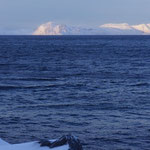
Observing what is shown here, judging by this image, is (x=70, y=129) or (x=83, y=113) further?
(x=83, y=113)

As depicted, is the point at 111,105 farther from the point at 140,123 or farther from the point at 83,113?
the point at 140,123

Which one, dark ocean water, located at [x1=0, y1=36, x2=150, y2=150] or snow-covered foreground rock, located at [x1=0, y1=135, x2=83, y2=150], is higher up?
snow-covered foreground rock, located at [x1=0, y1=135, x2=83, y2=150]

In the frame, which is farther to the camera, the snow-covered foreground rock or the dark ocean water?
the dark ocean water

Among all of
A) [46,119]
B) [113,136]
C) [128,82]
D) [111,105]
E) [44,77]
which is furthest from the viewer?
[44,77]

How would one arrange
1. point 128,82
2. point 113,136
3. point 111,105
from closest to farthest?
point 113,136, point 111,105, point 128,82

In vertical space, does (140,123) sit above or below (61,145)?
below

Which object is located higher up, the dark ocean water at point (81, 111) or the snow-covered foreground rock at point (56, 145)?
the snow-covered foreground rock at point (56, 145)

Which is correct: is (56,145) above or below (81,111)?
above

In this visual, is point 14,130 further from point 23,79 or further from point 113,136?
point 23,79

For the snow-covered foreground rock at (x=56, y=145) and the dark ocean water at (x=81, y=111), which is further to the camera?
the dark ocean water at (x=81, y=111)

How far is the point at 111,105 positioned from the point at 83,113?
Result: 3.14m

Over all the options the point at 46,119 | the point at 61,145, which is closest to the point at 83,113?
the point at 46,119

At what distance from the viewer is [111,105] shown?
28.7 meters

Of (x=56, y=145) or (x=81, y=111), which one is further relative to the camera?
(x=81, y=111)
